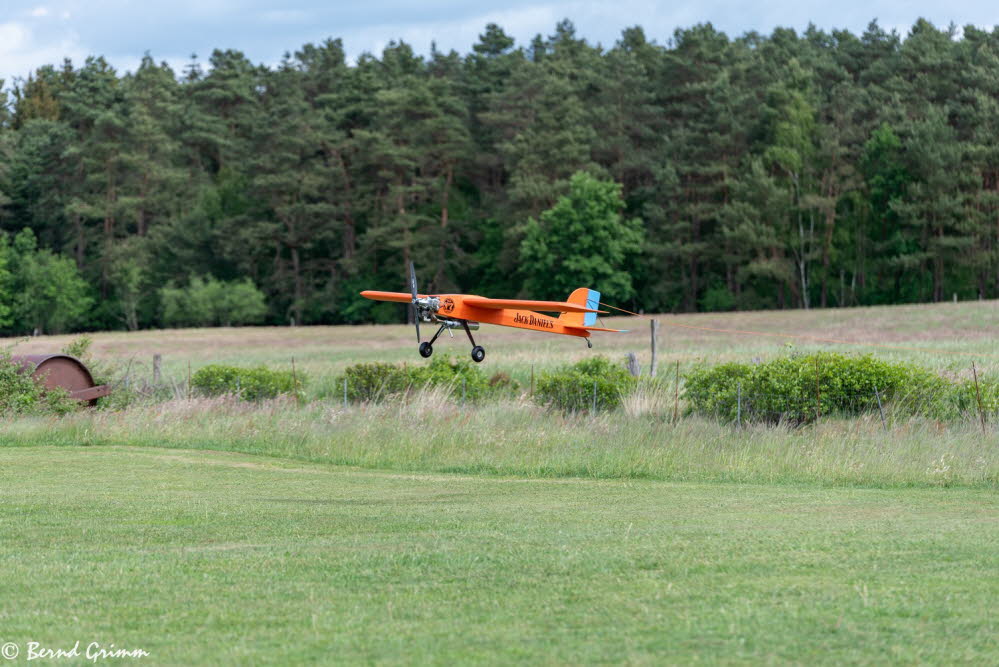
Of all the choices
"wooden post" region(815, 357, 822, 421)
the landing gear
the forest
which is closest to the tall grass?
"wooden post" region(815, 357, 822, 421)

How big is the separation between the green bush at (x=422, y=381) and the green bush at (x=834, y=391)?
5957 mm

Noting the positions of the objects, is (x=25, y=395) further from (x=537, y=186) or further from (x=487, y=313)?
(x=537, y=186)

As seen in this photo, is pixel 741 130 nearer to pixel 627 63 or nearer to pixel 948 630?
pixel 627 63

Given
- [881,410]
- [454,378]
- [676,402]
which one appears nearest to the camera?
[881,410]

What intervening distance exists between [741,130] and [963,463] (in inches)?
2667

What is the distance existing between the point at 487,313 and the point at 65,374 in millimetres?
19362

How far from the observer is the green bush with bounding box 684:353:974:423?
930 inches

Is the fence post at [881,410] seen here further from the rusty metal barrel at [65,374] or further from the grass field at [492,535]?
the rusty metal barrel at [65,374]

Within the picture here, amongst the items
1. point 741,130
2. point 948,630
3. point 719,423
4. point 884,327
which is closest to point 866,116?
point 741,130

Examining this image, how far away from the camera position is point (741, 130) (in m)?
83.5

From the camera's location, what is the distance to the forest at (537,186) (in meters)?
81.2

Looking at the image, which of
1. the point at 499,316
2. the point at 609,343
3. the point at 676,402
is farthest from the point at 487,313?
the point at 609,343

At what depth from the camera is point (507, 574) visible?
35.7 ft

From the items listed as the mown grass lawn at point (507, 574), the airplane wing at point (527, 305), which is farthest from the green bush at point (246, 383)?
the airplane wing at point (527, 305)
